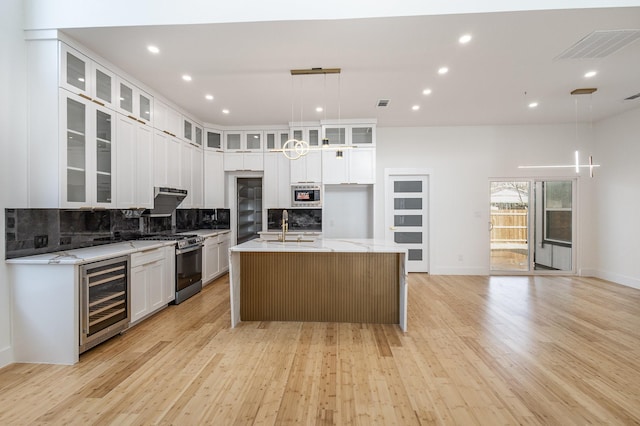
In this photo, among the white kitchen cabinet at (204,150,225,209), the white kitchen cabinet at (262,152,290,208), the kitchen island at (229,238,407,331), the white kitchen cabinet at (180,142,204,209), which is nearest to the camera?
the kitchen island at (229,238,407,331)

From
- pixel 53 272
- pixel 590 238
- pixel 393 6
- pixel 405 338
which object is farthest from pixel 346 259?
pixel 590 238

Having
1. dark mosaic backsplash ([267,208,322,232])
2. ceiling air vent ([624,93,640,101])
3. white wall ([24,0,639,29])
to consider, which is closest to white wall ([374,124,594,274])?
dark mosaic backsplash ([267,208,322,232])

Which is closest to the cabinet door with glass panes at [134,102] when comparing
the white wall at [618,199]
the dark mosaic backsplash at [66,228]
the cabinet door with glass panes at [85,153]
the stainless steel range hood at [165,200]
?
the cabinet door with glass panes at [85,153]

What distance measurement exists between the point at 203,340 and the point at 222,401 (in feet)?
3.71

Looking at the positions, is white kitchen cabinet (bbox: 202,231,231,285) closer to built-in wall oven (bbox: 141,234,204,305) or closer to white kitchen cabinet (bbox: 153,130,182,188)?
built-in wall oven (bbox: 141,234,204,305)

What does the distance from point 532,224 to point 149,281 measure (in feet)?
22.4

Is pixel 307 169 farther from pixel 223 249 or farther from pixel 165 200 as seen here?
pixel 165 200

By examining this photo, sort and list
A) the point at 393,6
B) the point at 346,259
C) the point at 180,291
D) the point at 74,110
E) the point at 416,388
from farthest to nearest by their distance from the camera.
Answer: the point at 180,291, the point at 346,259, the point at 74,110, the point at 393,6, the point at 416,388

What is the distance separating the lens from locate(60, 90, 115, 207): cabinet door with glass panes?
2.92 metres

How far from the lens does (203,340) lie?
10.4 ft

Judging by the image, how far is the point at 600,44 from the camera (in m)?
3.05

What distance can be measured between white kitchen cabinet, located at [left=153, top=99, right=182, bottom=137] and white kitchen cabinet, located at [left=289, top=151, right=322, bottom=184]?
2.04 m

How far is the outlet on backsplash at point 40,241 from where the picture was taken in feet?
9.78

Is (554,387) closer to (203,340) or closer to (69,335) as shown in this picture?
(203,340)
